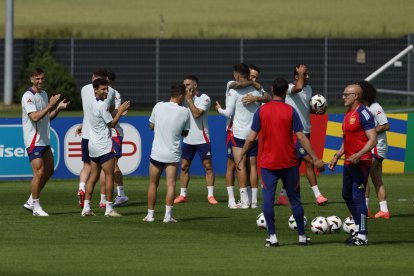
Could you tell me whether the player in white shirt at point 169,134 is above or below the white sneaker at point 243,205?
above

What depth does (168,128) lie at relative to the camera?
19.8 m

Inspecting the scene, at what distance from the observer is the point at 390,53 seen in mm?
50250

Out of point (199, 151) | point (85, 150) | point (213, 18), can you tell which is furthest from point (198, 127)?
point (213, 18)

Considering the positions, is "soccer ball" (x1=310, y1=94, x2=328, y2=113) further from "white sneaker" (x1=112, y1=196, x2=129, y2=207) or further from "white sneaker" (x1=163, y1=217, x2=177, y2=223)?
"white sneaker" (x1=163, y1=217, x2=177, y2=223)

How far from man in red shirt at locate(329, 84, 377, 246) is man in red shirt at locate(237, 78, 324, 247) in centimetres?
63

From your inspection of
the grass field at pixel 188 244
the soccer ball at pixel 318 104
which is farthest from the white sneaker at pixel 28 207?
the soccer ball at pixel 318 104

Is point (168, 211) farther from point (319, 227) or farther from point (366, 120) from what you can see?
point (366, 120)

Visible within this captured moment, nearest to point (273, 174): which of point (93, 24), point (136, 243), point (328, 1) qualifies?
point (136, 243)

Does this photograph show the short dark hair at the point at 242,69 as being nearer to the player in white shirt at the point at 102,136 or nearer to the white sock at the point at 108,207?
the player in white shirt at the point at 102,136

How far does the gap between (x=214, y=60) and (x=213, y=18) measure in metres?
19.6

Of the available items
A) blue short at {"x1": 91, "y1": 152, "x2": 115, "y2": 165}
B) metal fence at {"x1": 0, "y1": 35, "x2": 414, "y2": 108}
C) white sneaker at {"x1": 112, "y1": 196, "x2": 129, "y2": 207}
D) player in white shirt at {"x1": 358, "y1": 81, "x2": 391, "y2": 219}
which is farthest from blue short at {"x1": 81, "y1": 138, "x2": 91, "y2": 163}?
metal fence at {"x1": 0, "y1": 35, "x2": 414, "y2": 108}

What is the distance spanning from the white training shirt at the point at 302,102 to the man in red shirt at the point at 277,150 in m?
5.64

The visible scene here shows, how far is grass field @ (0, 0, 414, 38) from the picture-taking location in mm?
65375

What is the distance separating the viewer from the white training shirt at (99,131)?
20.6 m
